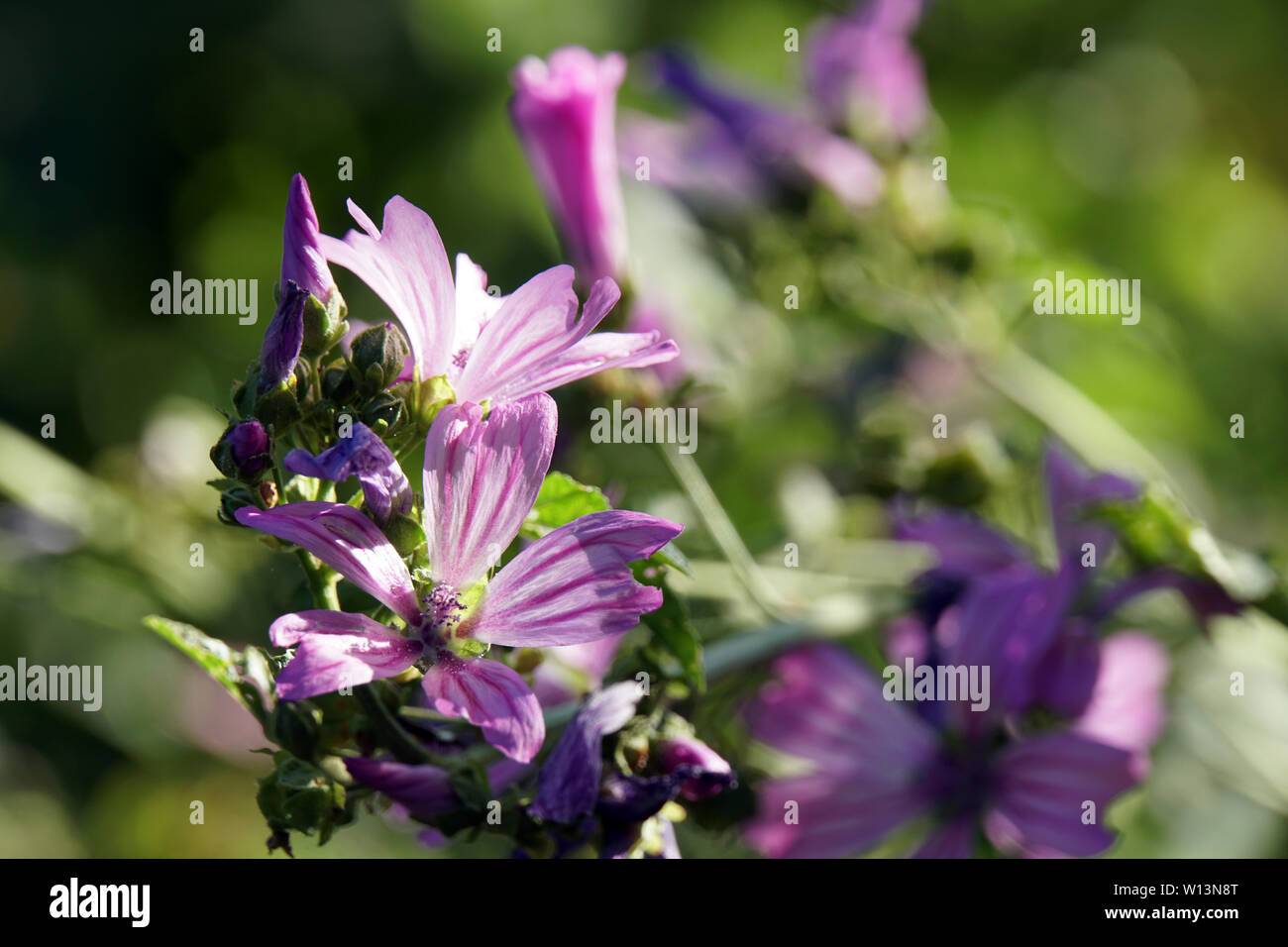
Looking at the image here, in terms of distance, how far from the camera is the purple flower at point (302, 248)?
0.82 metres

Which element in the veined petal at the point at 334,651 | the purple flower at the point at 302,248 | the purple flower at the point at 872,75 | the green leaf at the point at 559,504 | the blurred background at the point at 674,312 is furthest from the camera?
the purple flower at the point at 872,75

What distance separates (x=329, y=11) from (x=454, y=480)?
8.70ft

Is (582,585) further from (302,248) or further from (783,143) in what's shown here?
(783,143)

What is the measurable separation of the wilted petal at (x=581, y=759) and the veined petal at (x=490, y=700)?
13 cm

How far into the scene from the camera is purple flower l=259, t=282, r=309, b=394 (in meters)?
0.81

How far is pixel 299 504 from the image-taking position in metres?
0.77

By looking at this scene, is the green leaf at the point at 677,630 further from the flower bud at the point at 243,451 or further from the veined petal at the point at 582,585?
the flower bud at the point at 243,451

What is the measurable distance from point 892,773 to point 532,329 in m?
0.74

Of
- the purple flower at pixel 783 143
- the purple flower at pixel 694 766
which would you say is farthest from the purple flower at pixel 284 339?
the purple flower at pixel 783 143

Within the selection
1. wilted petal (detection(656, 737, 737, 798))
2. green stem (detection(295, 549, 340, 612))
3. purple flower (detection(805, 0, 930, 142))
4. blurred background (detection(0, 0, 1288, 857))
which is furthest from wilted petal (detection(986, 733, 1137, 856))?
purple flower (detection(805, 0, 930, 142))

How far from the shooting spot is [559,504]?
3.11ft

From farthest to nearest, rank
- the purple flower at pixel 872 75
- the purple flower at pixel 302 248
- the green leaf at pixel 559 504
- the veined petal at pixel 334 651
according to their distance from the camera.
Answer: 1. the purple flower at pixel 872 75
2. the green leaf at pixel 559 504
3. the purple flower at pixel 302 248
4. the veined petal at pixel 334 651

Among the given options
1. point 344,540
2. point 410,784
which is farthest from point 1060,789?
point 344,540

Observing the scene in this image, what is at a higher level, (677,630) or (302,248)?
(302,248)
